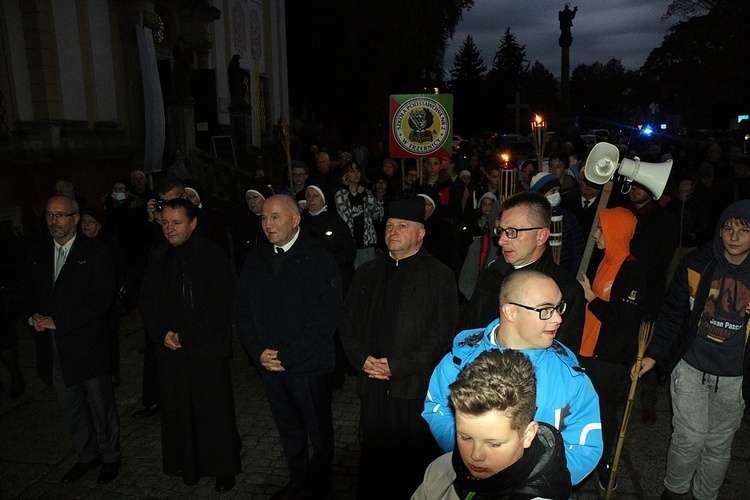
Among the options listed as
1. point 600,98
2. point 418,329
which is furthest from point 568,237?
point 600,98

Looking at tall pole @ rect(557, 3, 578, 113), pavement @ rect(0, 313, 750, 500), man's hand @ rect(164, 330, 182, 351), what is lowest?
pavement @ rect(0, 313, 750, 500)

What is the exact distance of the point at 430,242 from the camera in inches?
247

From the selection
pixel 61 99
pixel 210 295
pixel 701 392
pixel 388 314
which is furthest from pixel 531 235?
pixel 61 99

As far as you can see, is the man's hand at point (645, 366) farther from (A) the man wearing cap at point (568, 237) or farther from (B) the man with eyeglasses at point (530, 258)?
(A) the man wearing cap at point (568, 237)

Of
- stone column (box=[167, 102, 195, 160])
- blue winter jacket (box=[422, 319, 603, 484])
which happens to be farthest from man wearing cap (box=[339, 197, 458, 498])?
stone column (box=[167, 102, 195, 160])

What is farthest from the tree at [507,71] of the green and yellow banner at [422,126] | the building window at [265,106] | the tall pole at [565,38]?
the green and yellow banner at [422,126]

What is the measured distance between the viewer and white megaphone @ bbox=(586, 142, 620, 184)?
3838 mm

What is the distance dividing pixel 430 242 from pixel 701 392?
3.16m

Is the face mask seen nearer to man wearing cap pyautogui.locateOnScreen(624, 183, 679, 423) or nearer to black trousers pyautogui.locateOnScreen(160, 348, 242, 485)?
man wearing cap pyautogui.locateOnScreen(624, 183, 679, 423)

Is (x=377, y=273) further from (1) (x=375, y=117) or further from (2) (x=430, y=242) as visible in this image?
(1) (x=375, y=117)

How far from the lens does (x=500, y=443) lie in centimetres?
168

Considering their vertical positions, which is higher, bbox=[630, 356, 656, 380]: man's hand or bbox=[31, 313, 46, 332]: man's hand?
bbox=[31, 313, 46, 332]: man's hand

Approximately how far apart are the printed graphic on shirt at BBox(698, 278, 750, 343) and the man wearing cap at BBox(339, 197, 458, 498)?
1593 mm

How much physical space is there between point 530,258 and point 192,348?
241 centimetres
